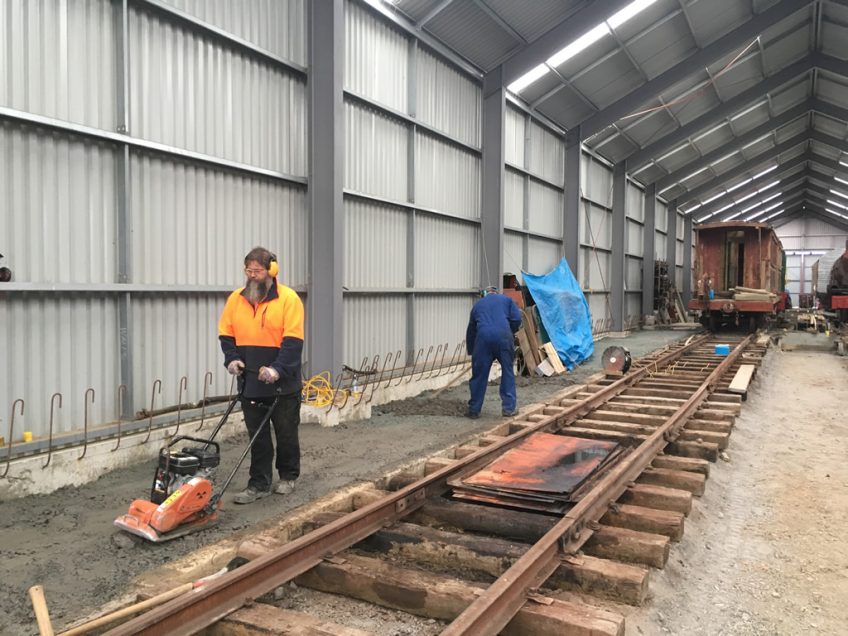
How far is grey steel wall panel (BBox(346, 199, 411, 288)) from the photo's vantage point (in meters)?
9.87

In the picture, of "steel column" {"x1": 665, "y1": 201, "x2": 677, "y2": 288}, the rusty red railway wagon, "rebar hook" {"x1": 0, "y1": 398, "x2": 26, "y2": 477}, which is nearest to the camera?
"rebar hook" {"x1": 0, "y1": 398, "x2": 26, "y2": 477}

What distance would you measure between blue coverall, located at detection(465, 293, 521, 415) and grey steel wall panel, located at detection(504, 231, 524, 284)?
6.67m

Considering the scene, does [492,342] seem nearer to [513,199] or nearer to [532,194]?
[513,199]

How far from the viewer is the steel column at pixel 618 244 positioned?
894 inches

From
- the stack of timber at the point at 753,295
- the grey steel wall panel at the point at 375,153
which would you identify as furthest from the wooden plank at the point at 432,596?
the stack of timber at the point at 753,295

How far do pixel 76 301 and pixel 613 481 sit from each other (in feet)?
17.3

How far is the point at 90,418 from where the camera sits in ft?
20.0

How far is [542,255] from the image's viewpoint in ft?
57.1

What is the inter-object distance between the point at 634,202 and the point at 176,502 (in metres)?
25.1

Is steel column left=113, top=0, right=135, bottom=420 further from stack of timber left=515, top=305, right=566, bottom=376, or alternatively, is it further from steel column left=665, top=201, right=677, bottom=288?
steel column left=665, top=201, right=677, bottom=288

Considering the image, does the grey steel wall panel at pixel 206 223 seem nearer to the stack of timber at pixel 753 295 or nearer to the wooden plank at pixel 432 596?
the wooden plank at pixel 432 596

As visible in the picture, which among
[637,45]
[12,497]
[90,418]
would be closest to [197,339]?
[90,418]

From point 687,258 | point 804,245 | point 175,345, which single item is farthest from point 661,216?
point 804,245

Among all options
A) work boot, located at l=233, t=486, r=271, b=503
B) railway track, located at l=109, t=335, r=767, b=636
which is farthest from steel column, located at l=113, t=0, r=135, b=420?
railway track, located at l=109, t=335, r=767, b=636
